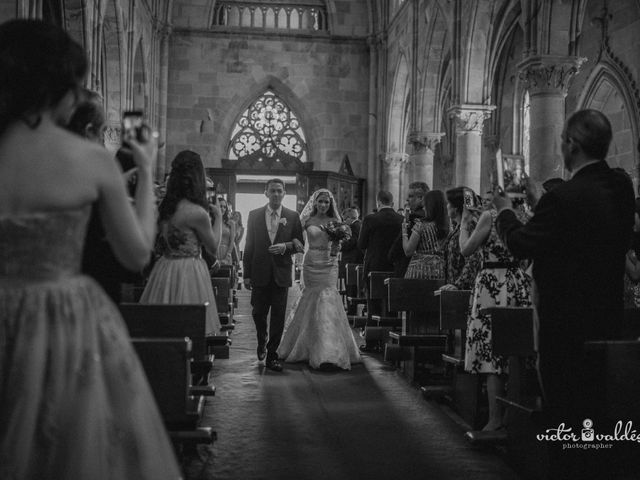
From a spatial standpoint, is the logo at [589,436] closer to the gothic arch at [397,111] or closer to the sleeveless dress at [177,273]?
the sleeveless dress at [177,273]

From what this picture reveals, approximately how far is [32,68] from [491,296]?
3.79 meters

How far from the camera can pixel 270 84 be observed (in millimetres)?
25547

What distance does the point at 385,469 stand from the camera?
457 cm

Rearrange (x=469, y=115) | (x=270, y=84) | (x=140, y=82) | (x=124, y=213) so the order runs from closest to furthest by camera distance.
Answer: (x=124, y=213) → (x=469, y=115) → (x=140, y=82) → (x=270, y=84)

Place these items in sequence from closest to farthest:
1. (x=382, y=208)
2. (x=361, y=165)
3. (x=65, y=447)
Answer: (x=65, y=447)
(x=382, y=208)
(x=361, y=165)

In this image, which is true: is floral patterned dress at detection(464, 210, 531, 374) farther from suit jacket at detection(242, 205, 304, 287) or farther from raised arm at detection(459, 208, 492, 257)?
suit jacket at detection(242, 205, 304, 287)

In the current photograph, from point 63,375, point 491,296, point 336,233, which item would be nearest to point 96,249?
point 63,375

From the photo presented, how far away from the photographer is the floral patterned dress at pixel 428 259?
8.14 metres

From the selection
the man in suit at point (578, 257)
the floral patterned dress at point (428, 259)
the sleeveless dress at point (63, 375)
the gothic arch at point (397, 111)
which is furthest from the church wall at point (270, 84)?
the sleeveless dress at point (63, 375)

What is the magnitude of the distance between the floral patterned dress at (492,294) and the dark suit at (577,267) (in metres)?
1.61

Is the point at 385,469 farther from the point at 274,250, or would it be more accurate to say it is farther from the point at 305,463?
the point at 274,250

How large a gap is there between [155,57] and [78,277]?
74.5 feet

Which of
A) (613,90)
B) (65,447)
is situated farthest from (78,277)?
(613,90)

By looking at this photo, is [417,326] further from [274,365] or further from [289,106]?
[289,106]
